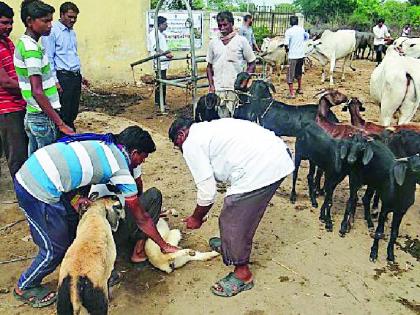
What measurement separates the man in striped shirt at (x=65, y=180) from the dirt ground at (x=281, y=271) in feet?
1.95

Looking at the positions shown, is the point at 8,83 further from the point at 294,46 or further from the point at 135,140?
the point at 294,46

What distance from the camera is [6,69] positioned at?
4379 mm

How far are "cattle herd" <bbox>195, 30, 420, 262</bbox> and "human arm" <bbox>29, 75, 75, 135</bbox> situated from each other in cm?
254

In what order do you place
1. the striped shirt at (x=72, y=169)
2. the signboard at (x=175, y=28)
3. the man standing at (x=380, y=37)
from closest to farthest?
the striped shirt at (x=72, y=169), the signboard at (x=175, y=28), the man standing at (x=380, y=37)

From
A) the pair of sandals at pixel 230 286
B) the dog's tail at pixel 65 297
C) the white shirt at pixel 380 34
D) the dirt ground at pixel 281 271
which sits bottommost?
the dirt ground at pixel 281 271

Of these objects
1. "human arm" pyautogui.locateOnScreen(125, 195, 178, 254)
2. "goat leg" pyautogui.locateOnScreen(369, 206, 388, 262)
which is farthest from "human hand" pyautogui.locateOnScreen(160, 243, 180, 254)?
"goat leg" pyautogui.locateOnScreen(369, 206, 388, 262)

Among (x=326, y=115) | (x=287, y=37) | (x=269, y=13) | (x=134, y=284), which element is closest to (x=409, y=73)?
(x=326, y=115)

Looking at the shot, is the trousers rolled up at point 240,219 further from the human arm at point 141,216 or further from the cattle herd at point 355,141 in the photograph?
the cattle herd at point 355,141

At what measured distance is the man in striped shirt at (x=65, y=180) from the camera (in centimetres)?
304

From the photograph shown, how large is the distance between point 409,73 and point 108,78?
24.7ft

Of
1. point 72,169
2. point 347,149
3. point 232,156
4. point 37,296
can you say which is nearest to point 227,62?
point 347,149

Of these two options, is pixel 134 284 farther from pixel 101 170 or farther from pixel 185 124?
pixel 185 124

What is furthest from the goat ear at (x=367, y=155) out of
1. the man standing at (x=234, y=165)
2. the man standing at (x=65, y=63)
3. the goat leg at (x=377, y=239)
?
the man standing at (x=65, y=63)

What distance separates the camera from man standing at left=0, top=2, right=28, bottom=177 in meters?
4.25
